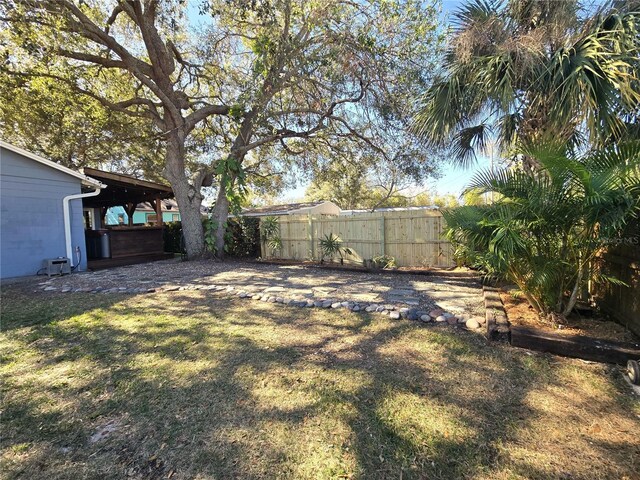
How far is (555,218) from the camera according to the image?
10.7 ft

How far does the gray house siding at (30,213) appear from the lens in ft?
25.0

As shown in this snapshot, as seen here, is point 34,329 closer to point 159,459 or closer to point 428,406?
point 159,459

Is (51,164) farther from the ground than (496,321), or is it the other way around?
(51,164)

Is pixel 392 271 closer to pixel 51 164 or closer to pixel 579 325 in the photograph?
pixel 579 325

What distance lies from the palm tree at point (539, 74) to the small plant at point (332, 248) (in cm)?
455

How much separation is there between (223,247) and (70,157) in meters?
9.62

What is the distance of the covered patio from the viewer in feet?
37.0

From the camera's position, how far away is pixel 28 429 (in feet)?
7.09

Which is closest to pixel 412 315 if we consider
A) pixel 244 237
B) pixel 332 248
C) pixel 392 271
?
pixel 392 271

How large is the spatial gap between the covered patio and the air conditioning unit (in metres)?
1.47

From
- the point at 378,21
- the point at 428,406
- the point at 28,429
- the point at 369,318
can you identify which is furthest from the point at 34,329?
the point at 378,21

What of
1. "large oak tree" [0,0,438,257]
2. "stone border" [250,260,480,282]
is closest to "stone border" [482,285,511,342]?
"stone border" [250,260,480,282]

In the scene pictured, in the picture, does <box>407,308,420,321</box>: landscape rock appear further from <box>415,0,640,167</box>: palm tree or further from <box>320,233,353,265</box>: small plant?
<box>320,233,353,265</box>: small plant

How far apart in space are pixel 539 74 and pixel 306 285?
16.8 feet
